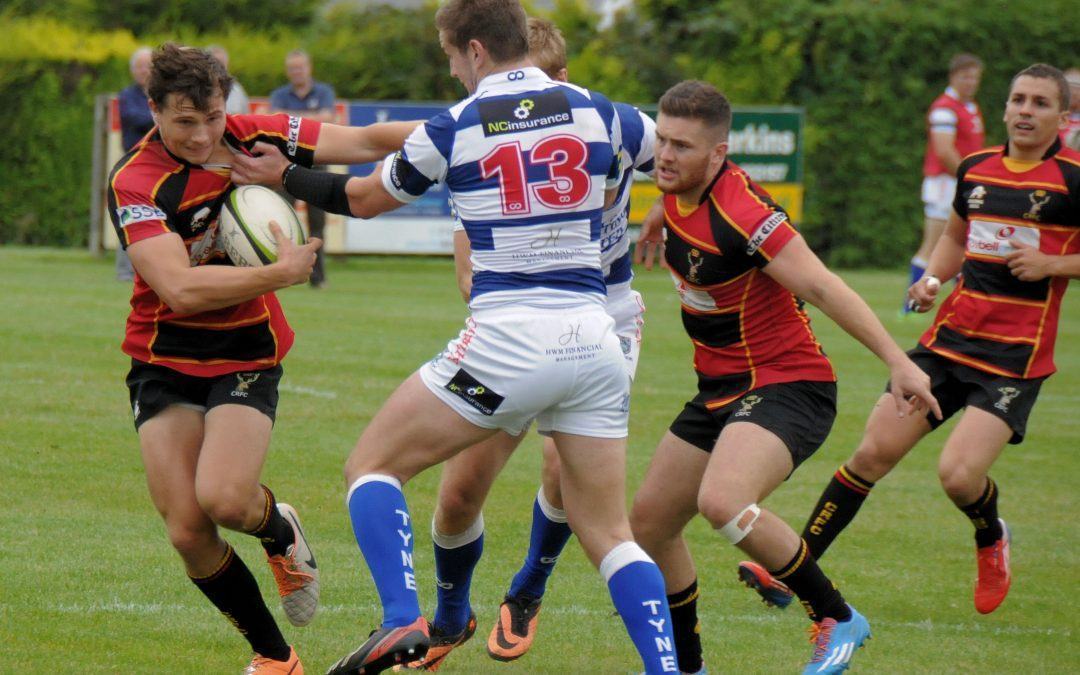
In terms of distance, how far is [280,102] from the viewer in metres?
15.7

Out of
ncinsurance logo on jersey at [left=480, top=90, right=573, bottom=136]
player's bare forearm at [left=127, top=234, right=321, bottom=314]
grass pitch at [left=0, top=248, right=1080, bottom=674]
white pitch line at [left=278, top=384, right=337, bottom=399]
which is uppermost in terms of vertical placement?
ncinsurance logo on jersey at [left=480, top=90, right=573, bottom=136]

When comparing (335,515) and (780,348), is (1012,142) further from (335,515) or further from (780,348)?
(335,515)

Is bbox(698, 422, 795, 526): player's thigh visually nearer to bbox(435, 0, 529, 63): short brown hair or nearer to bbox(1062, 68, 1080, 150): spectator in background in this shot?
bbox(435, 0, 529, 63): short brown hair

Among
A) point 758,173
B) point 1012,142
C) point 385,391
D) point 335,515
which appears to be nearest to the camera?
point 1012,142

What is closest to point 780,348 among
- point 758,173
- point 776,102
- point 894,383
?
point 894,383

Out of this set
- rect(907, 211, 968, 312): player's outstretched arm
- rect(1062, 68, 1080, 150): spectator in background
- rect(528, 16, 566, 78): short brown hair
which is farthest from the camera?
rect(1062, 68, 1080, 150): spectator in background

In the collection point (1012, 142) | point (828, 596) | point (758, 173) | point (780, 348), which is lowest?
point (758, 173)

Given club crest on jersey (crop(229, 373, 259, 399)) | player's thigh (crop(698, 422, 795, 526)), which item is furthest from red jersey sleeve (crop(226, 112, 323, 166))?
player's thigh (crop(698, 422, 795, 526))

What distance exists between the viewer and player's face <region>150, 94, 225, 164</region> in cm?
489

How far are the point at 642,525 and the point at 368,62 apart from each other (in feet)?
57.4

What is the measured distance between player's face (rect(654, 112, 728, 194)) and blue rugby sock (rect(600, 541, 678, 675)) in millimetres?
1331

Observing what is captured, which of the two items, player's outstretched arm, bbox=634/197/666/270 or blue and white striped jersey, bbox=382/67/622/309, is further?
player's outstretched arm, bbox=634/197/666/270

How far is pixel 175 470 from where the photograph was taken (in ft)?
16.3

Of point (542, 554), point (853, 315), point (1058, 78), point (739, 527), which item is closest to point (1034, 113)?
point (1058, 78)
